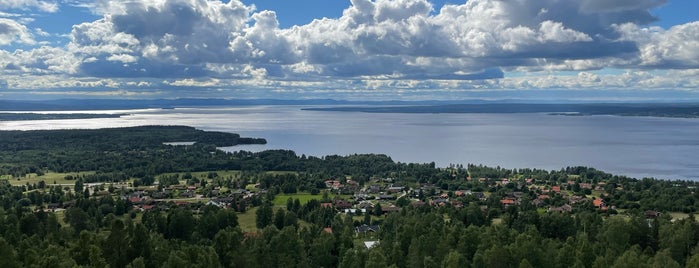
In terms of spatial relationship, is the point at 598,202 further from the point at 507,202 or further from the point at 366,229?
the point at 366,229

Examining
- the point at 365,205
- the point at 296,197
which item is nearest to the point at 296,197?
the point at 296,197

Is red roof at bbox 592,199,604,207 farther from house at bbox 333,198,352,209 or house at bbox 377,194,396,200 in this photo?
house at bbox 333,198,352,209

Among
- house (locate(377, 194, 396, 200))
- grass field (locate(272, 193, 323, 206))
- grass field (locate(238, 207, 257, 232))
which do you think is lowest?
house (locate(377, 194, 396, 200))

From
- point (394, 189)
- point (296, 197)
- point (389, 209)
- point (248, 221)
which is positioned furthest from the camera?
point (394, 189)

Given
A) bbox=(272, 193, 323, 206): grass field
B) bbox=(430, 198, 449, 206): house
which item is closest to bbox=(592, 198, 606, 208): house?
bbox=(430, 198, 449, 206): house

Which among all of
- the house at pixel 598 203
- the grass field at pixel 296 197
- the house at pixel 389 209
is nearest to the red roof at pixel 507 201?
the house at pixel 598 203

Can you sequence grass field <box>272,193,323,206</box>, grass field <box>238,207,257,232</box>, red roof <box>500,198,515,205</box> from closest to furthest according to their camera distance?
grass field <box>238,207,257,232</box>
red roof <box>500,198,515,205</box>
grass field <box>272,193,323,206</box>

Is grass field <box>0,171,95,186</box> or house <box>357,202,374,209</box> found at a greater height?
house <box>357,202,374,209</box>

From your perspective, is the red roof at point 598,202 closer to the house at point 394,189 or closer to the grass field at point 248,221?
the house at point 394,189

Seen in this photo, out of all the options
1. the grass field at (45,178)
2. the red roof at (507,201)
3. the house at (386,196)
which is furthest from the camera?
the grass field at (45,178)
